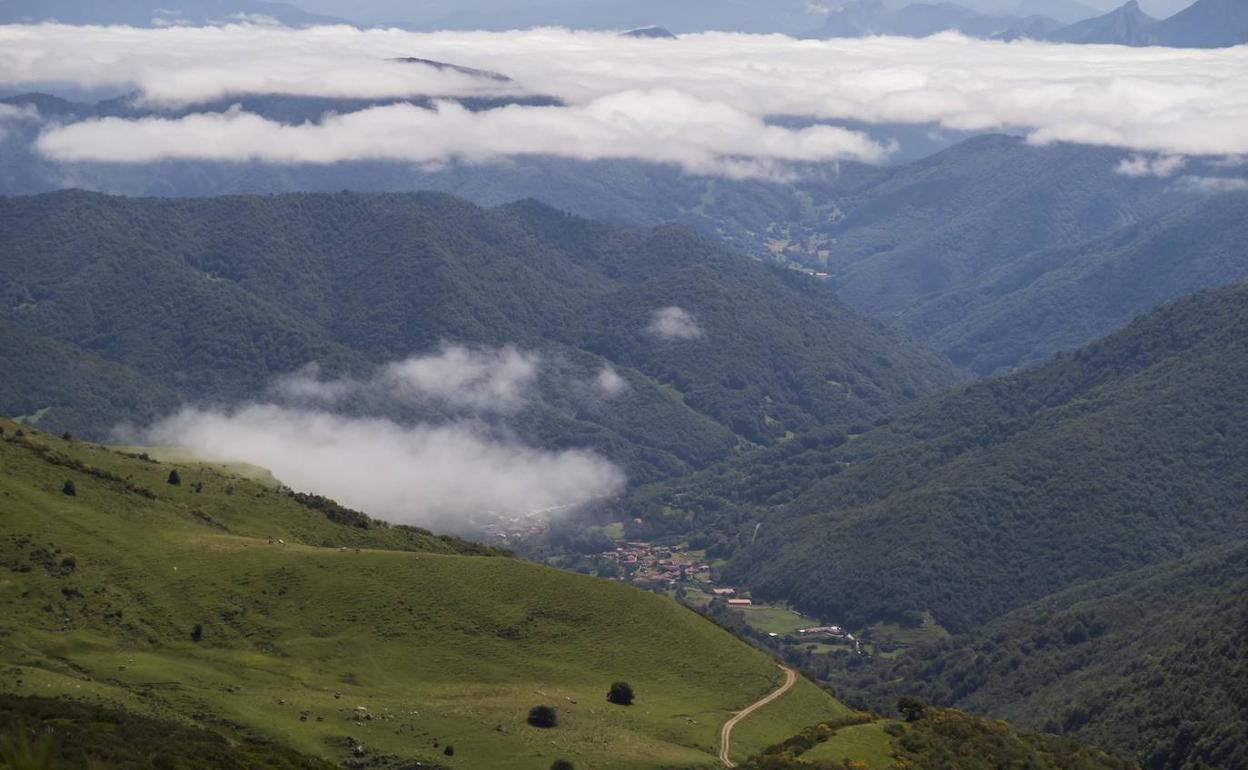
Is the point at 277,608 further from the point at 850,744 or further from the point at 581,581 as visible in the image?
the point at 850,744

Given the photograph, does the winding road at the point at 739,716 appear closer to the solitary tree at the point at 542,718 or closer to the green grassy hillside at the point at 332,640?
the green grassy hillside at the point at 332,640

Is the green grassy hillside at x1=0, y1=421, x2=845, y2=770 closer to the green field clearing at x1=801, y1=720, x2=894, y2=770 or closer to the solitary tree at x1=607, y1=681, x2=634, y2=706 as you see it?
the solitary tree at x1=607, y1=681, x2=634, y2=706

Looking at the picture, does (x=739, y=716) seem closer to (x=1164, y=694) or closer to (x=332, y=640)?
(x=332, y=640)

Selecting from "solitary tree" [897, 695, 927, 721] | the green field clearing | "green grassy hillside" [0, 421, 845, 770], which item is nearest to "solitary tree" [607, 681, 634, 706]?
"green grassy hillside" [0, 421, 845, 770]

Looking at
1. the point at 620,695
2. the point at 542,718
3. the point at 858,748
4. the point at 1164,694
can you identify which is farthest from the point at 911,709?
the point at 1164,694

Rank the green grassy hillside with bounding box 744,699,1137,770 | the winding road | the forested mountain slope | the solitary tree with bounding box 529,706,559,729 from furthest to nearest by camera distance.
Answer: the forested mountain slope < the winding road < the solitary tree with bounding box 529,706,559,729 < the green grassy hillside with bounding box 744,699,1137,770

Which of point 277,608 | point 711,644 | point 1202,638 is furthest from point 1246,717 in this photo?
point 277,608
